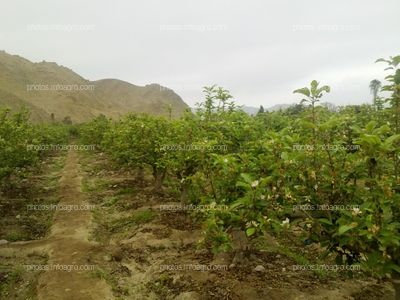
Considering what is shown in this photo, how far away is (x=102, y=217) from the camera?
13070mm

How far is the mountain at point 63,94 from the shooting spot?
3510 inches

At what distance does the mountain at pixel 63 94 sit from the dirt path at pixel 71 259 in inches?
2172

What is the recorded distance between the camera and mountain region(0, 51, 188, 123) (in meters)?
89.2

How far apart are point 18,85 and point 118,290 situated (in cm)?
10113

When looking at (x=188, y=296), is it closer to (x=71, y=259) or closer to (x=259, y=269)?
(x=259, y=269)

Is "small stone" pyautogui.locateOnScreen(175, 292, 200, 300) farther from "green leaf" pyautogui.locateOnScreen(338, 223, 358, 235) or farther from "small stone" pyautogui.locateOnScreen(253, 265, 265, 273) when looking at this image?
"green leaf" pyautogui.locateOnScreen(338, 223, 358, 235)

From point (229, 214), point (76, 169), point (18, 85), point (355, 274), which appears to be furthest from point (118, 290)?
point (18, 85)

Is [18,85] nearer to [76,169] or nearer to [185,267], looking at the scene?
[76,169]

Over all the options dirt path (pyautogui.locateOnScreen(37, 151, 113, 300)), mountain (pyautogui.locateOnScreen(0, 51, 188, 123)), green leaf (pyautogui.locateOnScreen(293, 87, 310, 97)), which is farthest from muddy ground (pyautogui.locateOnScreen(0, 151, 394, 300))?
mountain (pyautogui.locateOnScreen(0, 51, 188, 123))

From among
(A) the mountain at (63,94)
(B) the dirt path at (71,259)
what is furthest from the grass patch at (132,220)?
(A) the mountain at (63,94)

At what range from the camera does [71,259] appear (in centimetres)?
933

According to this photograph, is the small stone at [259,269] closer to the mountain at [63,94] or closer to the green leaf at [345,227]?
the green leaf at [345,227]

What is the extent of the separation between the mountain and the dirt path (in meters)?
55.2

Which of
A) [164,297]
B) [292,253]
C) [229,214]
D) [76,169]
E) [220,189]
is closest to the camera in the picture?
[229,214]
